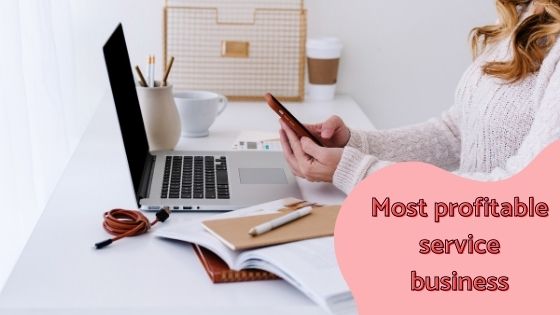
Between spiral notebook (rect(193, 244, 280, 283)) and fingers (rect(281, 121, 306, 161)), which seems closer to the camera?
spiral notebook (rect(193, 244, 280, 283))

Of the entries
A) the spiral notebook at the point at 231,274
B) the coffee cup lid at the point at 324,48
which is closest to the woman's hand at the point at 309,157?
the spiral notebook at the point at 231,274

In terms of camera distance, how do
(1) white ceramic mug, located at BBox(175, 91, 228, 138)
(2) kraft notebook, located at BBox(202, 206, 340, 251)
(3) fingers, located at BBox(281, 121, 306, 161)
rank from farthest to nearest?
(1) white ceramic mug, located at BBox(175, 91, 228, 138)
(3) fingers, located at BBox(281, 121, 306, 161)
(2) kraft notebook, located at BBox(202, 206, 340, 251)

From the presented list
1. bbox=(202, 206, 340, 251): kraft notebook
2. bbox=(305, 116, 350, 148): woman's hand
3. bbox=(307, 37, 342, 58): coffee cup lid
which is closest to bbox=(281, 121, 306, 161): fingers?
bbox=(305, 116, 350, 148): woman's hand

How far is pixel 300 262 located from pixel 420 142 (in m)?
0.65

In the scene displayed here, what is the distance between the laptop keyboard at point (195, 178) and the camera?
139cm

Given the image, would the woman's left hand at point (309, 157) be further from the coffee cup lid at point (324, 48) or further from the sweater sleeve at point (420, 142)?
the coffee cup lid at point (324, 48)

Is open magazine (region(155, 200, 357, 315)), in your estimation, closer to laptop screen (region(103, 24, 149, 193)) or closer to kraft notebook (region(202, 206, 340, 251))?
kraft notebook (region(202, 206, 340, 251))

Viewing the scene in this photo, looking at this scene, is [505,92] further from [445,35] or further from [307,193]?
[445,35]

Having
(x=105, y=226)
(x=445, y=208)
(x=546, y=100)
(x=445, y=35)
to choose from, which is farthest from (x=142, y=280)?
(x=445, y=35)

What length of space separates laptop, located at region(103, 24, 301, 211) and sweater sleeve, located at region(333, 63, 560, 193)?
0.11m

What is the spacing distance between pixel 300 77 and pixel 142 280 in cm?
121

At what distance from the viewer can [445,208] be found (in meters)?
1.08

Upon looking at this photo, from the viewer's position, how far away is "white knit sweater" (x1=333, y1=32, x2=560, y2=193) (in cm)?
122

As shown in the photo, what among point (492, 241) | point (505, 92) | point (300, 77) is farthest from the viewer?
point (300, 77)
